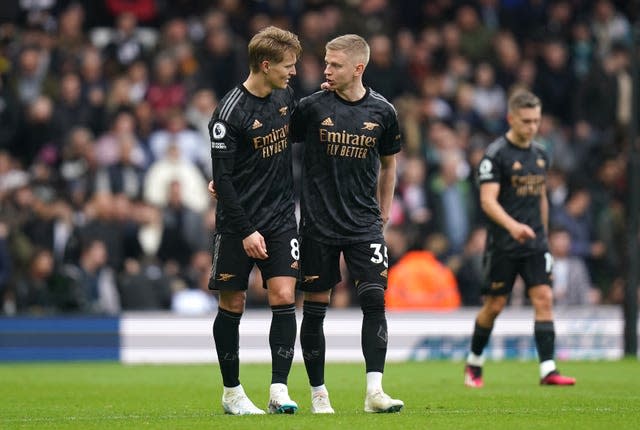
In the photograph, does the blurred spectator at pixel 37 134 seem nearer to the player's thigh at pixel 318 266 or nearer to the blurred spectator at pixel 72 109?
the blurred spectator at pixel 72 109

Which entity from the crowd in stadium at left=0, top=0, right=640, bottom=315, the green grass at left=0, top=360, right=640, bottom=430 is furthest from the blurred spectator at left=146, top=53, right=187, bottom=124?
the green grass at left=0, top=360, right=640, bottom=430

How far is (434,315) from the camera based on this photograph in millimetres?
17172

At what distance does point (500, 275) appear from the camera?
1262cm

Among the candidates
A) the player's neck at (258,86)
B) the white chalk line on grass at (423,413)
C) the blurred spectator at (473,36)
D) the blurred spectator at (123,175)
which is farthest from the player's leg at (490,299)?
the blurred spectator at (473,36)

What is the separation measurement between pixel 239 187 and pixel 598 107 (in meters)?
13.8

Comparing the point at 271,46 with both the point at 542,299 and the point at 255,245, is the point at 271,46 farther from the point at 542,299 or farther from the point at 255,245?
the point at 542,299

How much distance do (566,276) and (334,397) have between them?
8585mm

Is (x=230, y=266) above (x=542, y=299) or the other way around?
above

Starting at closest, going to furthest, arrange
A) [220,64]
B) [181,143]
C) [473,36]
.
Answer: [181,143]
[220,64]
[473,36]

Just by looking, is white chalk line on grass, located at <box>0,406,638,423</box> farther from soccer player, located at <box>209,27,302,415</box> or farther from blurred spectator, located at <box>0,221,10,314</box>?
blurred spectator, located at <box>0,221,10,314</box>

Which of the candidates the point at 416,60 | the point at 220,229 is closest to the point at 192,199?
the point at 416,60

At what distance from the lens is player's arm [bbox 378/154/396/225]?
9875mm

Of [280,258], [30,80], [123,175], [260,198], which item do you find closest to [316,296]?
[280,258]

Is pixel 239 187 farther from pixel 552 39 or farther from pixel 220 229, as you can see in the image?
pixel 552 39
